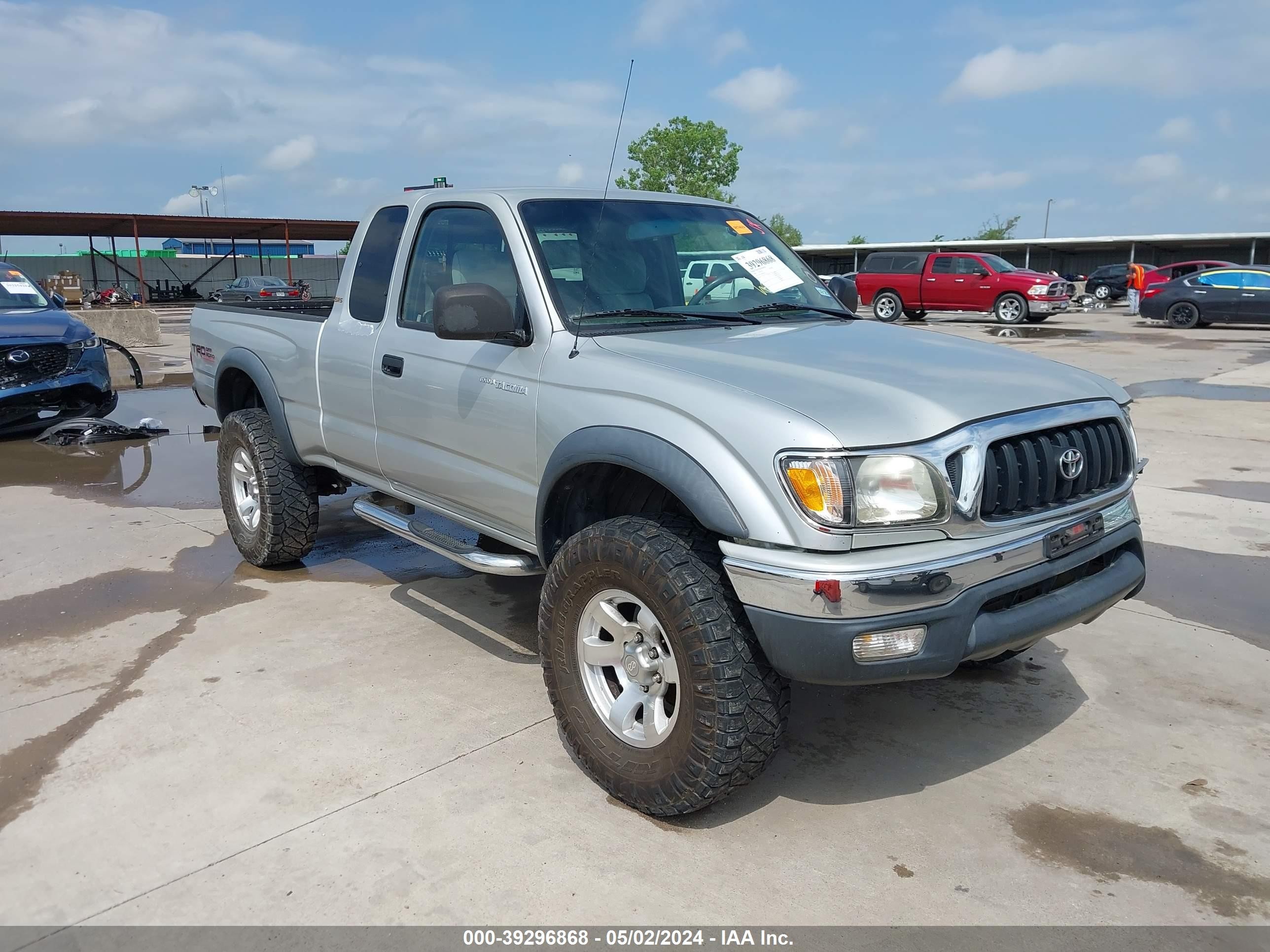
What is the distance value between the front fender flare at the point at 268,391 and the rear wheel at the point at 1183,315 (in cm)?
2374

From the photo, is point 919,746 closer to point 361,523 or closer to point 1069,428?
point 1069,428

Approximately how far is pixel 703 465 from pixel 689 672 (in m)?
0.60

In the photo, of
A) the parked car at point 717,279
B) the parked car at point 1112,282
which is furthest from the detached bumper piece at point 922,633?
the parked car at point 1112,282

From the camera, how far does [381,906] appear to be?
108 inches

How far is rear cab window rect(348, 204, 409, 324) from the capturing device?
4598 mm

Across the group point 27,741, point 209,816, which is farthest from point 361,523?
point 209,816

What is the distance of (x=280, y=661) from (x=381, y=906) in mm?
1880

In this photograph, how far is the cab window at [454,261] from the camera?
399 centimetres

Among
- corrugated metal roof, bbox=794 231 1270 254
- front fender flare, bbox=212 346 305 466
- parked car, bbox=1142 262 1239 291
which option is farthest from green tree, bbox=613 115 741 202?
front fender flare, bbox=212 346 305 466

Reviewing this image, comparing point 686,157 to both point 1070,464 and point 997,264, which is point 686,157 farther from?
point 1070,464

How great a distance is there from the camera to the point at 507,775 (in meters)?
3.43

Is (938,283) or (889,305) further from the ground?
(938,283)

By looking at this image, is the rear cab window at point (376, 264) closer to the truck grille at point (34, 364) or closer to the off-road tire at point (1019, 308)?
the truck grille at point (34, 364)

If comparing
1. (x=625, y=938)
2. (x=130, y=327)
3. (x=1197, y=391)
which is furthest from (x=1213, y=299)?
(x=625, y=938)
